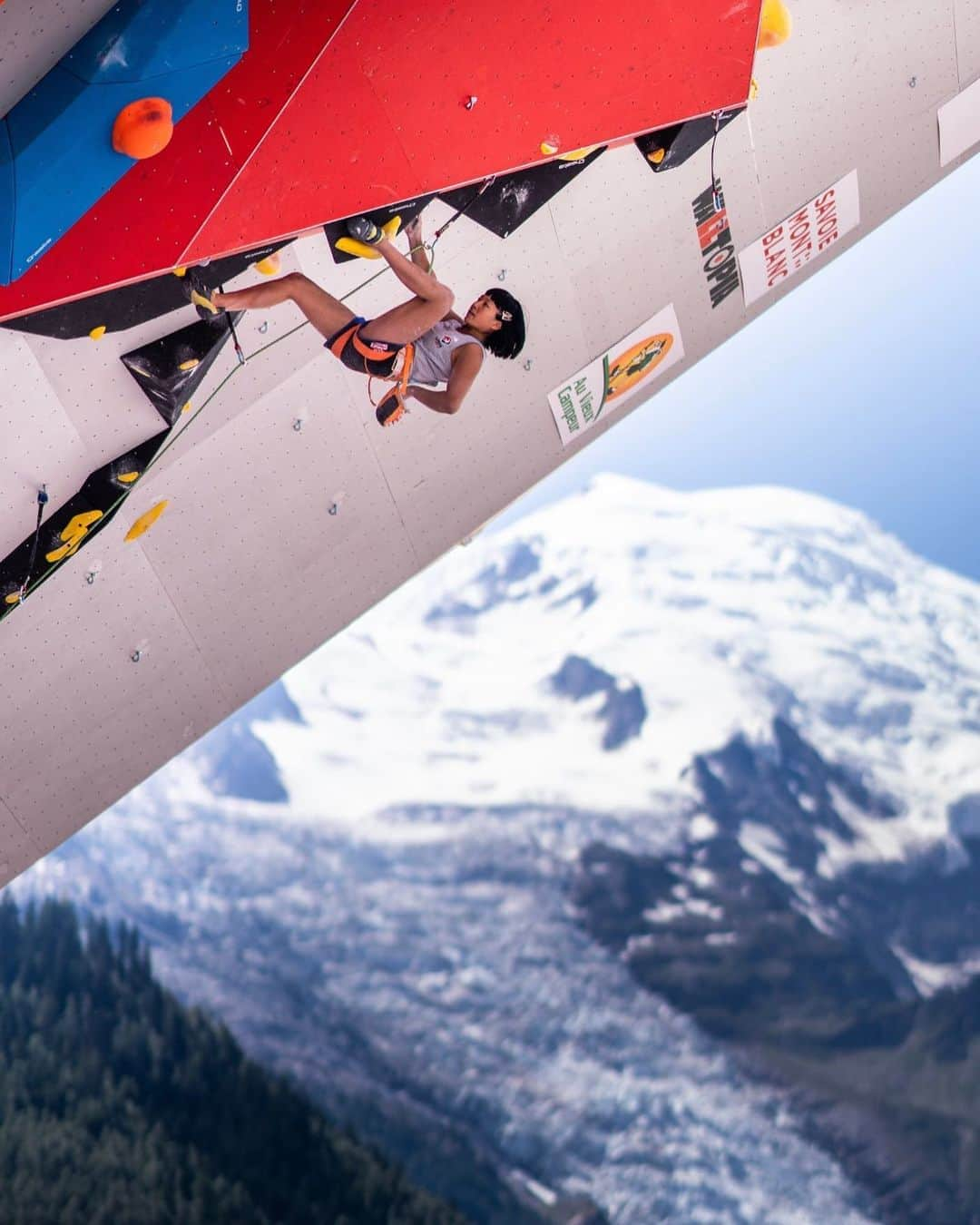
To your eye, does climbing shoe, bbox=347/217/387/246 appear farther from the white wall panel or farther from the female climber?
the white wall panel

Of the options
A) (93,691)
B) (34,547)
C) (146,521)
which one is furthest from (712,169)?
(93,691)

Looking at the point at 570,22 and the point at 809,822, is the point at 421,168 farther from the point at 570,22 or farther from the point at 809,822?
the point at 809,822

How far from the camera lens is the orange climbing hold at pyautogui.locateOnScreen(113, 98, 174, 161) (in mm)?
2770

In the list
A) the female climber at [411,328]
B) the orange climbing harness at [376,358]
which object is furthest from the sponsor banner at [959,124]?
the orange climbing harness at [376,358]

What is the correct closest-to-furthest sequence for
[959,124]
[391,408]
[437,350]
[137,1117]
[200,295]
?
[200,295]
[437,350]
[391,408]
[959,124]
[137,1117]

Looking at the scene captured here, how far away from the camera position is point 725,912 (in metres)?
13.4

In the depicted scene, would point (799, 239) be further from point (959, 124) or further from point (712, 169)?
point (959, 124)

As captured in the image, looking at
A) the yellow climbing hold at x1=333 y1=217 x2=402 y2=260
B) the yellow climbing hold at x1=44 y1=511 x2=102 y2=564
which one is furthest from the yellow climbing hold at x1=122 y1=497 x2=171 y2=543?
the yellow climbing hold at x1=333 y1=217 x2=402 y2=260

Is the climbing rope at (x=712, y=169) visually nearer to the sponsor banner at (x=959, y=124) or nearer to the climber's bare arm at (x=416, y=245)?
the sponsor banner at (x=959, y=124)

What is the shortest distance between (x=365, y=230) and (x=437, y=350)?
20.9 inches

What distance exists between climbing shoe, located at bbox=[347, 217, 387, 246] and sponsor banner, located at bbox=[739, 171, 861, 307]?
1.57 metres

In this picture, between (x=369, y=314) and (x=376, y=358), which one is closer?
(x=369, y=314)

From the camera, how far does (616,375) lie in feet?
14.3

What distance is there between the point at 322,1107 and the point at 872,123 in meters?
11.2
